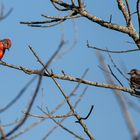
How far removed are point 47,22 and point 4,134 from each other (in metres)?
2.78

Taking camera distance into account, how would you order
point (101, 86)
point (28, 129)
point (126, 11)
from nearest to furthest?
point (28, 129) → point (101, 86) → point (126, 11)

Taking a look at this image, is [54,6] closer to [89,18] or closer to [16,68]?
[89,18]

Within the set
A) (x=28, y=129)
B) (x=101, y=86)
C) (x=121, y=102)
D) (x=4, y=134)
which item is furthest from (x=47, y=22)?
(x=121, y=102)

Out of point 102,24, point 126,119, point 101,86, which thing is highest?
point 102,24

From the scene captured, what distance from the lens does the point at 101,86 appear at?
4.71 metres

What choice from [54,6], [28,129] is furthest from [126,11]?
[28,129]

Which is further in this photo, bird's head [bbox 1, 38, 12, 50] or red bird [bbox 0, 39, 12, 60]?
bird's head [bbox 1, 38, 12, 50]

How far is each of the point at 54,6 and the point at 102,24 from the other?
21.7 inches

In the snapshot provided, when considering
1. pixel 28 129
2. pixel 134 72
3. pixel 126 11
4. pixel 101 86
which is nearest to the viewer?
pixel 28 129

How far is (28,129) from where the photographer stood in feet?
8.99

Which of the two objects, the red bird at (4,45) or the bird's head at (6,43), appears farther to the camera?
the bird's head at (6,43)

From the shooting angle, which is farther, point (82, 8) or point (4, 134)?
point (82, 8)

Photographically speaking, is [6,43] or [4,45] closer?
[4,45]

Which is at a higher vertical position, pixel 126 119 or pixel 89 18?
pixel 89 18
